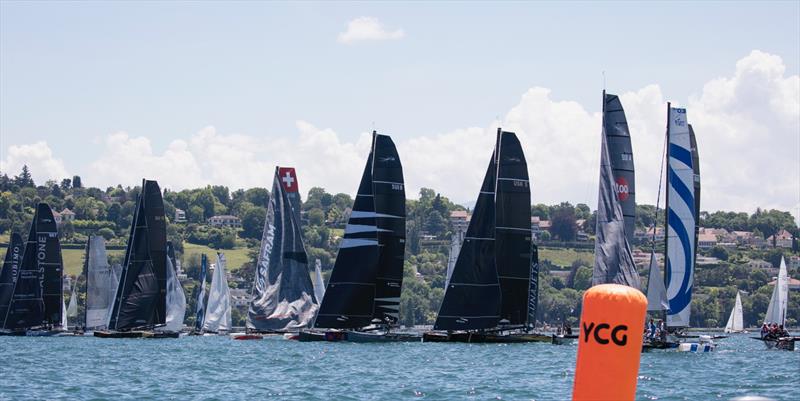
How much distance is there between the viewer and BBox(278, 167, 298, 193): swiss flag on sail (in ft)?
245

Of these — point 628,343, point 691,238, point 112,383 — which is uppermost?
point 691,238

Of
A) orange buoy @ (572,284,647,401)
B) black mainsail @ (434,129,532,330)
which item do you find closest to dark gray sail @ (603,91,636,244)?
black mainsail @ (434,129,532,330)

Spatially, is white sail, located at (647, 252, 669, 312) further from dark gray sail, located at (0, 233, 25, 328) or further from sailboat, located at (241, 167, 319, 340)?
dark gray sail, located at (0, 233, 25, 328)

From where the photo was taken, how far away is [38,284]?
7938cm

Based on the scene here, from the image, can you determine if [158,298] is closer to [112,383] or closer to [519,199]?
[519,199]

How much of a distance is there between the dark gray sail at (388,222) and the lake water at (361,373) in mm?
3899

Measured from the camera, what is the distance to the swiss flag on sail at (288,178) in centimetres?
7462

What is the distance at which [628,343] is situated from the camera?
11.7 metres

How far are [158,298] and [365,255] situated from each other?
15973 millimetres

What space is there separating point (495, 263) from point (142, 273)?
2246 cm

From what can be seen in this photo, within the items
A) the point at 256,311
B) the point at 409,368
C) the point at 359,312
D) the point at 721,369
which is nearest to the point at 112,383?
the point at 409,368

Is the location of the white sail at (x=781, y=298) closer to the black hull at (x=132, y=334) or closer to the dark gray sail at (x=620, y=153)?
the dark gray sail at (x=620, y=153)

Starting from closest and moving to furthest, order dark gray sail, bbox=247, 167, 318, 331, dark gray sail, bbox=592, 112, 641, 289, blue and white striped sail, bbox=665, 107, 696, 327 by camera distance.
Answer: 1. blue and white striped sail, bbox=665, 107, 696, 327
2. dark gray sail, bbox=592, 112, 641, 289
3. dark gray sail, bbox=247, 167, 318, 331

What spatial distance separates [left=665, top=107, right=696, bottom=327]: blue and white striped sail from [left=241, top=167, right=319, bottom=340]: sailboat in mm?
22635
